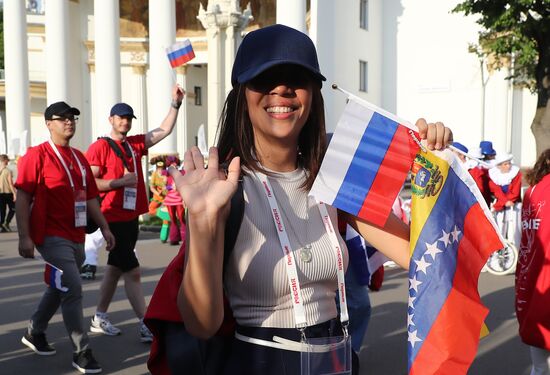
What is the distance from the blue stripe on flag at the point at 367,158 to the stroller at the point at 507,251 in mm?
8696

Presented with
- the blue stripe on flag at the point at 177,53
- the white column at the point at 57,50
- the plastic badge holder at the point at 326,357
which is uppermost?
the white column at the point at 57,50

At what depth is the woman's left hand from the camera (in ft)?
7.36

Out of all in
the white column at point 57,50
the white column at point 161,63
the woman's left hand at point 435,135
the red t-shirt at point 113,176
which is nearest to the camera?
the woman's left hand at point 435,135

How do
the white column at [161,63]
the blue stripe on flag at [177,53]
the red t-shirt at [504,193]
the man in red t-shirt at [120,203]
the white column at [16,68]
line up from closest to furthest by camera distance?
the man in red t-shirt at [120,203] → the blue stripe on flag at [177,53] → the red t-shirt at [504,193] → the white column at [161,63] → the white column at [16,68]

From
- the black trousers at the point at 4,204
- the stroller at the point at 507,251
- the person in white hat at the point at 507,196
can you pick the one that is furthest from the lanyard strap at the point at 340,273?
the black trousers at the point at 4,204

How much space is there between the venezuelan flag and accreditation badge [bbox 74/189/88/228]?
4180 mm

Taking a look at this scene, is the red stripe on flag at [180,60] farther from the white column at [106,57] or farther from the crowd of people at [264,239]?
the white column at [106,57]

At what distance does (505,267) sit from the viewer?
1112 cm

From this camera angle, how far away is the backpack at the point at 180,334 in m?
1.86

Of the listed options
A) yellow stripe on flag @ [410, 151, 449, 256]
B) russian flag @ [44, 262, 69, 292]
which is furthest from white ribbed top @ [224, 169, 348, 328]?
russian flag @ [44, 262, 69, 292]

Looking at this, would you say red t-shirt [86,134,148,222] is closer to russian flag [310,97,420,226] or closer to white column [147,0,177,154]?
russian flag [310,97,420,226]

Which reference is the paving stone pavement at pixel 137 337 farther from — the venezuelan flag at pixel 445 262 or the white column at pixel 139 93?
the white column at pixel 139 93

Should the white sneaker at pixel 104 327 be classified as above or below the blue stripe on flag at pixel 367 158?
below

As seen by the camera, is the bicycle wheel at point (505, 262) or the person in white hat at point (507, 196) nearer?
the bicycle wheel at point (505, 262)
